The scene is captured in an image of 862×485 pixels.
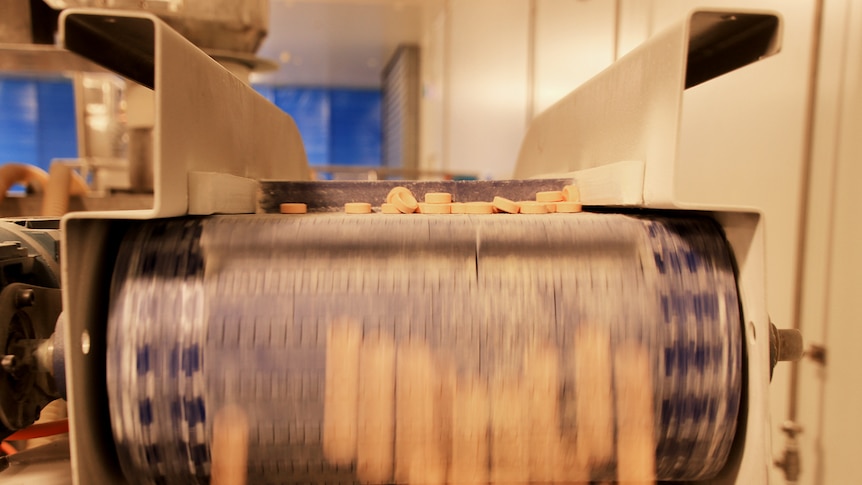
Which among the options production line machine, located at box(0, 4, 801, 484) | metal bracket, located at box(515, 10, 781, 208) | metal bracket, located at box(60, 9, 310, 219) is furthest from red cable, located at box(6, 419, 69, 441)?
metal bracket, located at box(515, 10, 781, 208)

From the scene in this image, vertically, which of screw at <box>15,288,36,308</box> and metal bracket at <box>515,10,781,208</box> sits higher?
metal bracket at <box>515,10,781,208</box>

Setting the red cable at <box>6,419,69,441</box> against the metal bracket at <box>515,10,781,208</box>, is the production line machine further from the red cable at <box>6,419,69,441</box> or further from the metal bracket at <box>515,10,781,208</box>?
the red cable at <box>6,419,69,441</box>

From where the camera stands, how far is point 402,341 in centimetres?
47

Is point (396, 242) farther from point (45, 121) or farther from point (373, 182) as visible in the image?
point (45, 121)

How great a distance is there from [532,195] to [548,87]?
133cm

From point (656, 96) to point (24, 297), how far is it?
68cm

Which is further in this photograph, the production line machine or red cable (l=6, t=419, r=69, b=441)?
red cable (l=6, t=419, r=69, b=441)

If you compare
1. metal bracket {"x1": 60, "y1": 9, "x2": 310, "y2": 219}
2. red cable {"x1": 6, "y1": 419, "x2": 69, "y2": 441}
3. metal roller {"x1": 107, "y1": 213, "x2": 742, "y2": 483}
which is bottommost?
red cable {"x1": 6, "y1": 419, "x2": 69, "y2": 441}

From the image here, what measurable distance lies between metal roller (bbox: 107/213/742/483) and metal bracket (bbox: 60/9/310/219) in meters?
0.07

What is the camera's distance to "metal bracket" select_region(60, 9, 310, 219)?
45 centimetres

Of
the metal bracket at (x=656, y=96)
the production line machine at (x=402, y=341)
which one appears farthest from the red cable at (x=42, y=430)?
the metal bracket at (x=656, y=96)

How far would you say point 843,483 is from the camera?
2.35 feet

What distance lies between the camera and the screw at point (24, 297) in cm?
52

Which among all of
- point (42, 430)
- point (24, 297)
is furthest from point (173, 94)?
point (42, 430)
